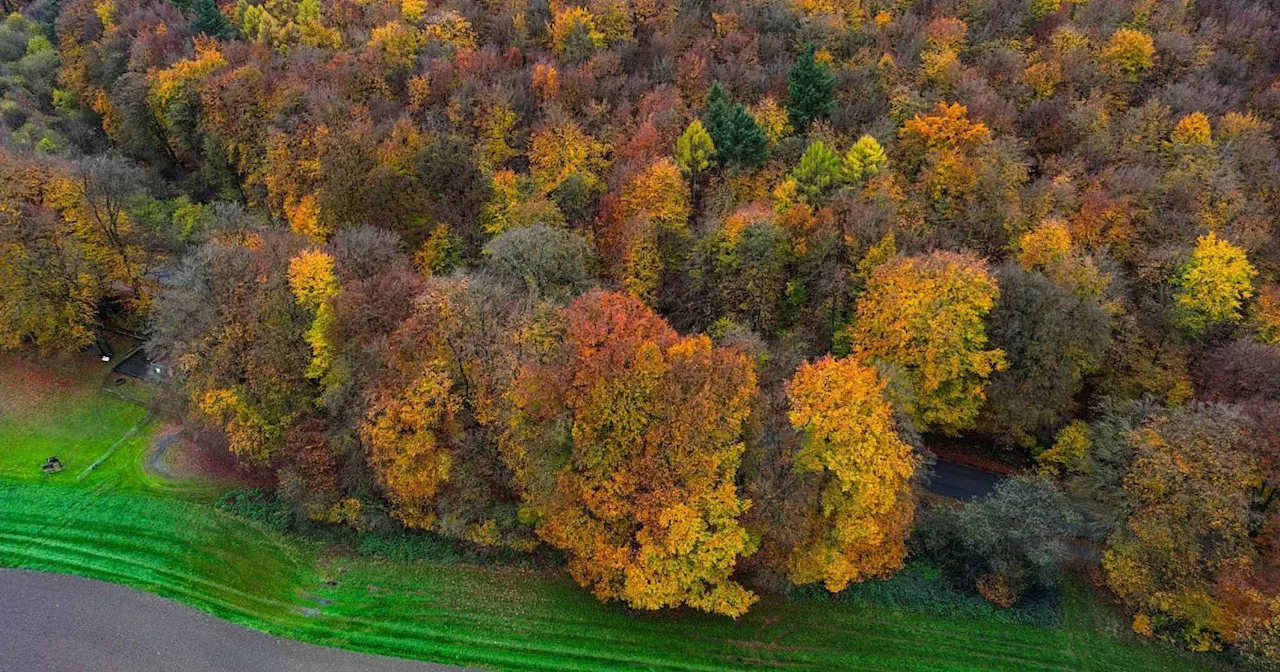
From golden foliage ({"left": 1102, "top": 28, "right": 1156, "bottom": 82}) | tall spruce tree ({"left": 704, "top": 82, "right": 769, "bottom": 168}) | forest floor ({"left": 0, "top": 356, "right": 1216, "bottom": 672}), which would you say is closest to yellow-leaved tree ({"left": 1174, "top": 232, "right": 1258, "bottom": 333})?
forest floor ({"left": 0, "top": 356, "right": 1216, "bottom": 672})

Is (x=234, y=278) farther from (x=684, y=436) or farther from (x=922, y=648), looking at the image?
(x=922, y=648)

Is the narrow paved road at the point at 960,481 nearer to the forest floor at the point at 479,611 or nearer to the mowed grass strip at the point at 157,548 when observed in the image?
the forest floor at the point at 479,611

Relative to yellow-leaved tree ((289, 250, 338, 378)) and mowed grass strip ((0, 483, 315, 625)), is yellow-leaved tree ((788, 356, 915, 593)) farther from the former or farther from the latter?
mowed grass strip ((0, 483, 315, 625))

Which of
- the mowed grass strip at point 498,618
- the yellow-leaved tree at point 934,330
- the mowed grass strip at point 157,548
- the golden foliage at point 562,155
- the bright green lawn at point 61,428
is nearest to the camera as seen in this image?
the mowed grass strip at point 498,618

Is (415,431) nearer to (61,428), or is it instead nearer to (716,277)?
(716,277)

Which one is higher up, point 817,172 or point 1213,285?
point 817,172

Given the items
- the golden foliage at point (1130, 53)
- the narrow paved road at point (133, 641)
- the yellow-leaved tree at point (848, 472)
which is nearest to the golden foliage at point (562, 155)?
the yellow-leaved tree at point (848, 472)

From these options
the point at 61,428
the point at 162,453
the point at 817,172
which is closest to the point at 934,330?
the point at 817,172
